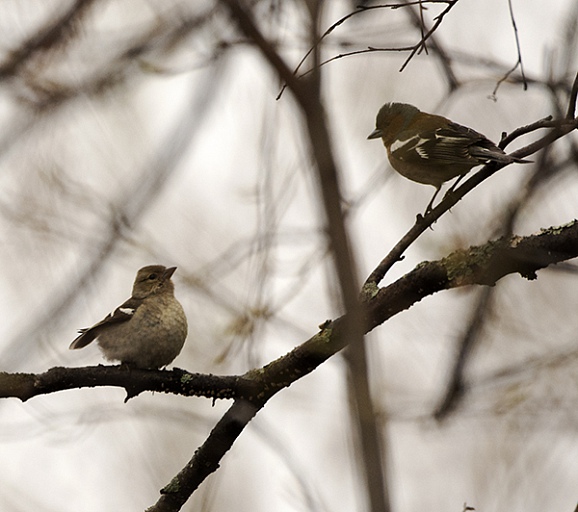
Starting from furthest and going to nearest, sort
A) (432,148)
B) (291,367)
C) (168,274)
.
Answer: (168,274) < (432,148) < (291,367)

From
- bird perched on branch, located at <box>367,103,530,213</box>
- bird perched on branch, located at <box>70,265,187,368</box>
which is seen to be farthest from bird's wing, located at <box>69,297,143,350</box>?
bird perched on branch, located at <box>367,103,530,213</box>

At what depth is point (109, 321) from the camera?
583 cm

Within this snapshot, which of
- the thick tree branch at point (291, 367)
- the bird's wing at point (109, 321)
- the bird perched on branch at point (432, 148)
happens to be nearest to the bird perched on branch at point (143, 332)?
the bird's wing at point (109, 321)

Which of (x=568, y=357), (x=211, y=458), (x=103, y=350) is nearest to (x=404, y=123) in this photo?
(x=568, y=357)

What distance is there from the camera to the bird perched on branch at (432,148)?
17.2 ft

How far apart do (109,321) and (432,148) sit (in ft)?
7.99

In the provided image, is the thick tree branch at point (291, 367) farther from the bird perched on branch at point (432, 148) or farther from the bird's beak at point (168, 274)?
the bird's beak at point (168, 274)

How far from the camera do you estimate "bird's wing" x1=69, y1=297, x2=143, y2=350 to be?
5.47 metres

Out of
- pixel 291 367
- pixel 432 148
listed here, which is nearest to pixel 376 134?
pixel 432 148

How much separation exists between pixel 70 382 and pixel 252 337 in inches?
44.0

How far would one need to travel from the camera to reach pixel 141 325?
18.7 ft

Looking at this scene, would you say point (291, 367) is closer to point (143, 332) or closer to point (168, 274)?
point (143, 332)

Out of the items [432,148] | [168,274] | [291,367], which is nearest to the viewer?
[291,367]

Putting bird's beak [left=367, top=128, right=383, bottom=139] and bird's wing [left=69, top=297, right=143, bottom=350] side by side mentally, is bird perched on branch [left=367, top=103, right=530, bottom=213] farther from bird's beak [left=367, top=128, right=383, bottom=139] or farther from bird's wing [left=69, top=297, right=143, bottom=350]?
bird's wing [left=69, top=297, right=143, bottom=350]
